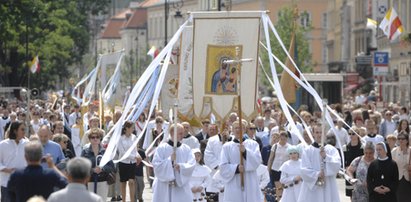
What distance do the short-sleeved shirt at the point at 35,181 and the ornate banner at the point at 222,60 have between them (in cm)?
1299

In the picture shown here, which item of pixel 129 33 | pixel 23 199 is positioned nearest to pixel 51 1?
pixel 23 199

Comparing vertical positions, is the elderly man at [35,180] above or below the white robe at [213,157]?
above

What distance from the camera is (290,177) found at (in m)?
21.7

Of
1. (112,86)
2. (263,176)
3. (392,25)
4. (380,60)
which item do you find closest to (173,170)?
(263,176)

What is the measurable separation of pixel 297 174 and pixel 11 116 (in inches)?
444

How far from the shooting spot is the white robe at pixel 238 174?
69.4 feet

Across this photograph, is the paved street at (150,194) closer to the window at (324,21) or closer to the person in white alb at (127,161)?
the person in white alb at (127,161)

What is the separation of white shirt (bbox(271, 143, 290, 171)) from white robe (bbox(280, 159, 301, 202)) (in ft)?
6.50

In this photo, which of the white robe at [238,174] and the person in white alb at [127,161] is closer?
the white robe at [238,174]

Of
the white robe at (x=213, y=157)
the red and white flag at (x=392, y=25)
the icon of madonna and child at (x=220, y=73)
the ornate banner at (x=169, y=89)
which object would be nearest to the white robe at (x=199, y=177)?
the white robe at (x=213, y=157)

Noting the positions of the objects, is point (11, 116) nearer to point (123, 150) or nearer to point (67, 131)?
point (67, 131)

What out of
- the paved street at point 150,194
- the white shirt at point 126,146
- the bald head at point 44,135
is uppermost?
the bald head at point 44,135

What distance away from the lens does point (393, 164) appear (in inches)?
774

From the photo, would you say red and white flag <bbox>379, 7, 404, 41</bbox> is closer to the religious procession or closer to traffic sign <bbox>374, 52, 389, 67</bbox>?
traffic sign <bbox>374, 52, 389, 67</bbox>
